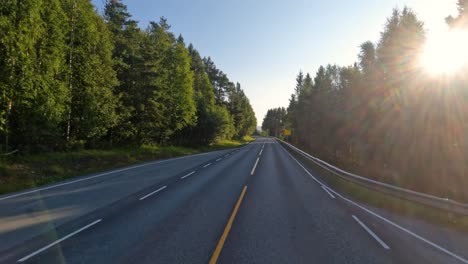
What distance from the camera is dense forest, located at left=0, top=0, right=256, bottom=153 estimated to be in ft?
64.6

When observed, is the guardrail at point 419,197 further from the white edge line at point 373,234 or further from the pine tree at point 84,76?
the pine tree at point 84,76

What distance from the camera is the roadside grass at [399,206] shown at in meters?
9.67

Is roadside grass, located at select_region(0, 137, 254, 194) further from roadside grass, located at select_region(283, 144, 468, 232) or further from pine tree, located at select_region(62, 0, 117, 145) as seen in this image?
roadside grass, located at select_region(283, 144, 468, 232)

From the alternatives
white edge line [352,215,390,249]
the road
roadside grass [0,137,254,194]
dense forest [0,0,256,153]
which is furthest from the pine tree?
white edge line [352,215,390,249]

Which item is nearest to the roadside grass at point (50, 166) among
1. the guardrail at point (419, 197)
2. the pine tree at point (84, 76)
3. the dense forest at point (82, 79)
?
the dense forest at point (82, 79)

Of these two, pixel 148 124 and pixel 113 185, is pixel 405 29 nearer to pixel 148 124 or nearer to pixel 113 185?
pixel 148 124

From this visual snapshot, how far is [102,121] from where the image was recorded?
2902 centimetres

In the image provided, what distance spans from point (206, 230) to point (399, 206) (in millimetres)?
7965

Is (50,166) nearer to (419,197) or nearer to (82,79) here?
(82,79)

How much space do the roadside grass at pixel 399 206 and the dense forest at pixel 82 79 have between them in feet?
65.8

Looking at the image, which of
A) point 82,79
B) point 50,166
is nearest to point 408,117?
point 50,166

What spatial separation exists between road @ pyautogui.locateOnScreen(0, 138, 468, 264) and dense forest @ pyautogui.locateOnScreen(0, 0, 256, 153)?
9673mm

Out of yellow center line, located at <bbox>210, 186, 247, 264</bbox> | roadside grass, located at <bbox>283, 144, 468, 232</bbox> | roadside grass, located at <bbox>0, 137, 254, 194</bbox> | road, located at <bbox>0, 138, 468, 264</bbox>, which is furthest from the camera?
roadside grass, located at <bbox>0, 137, 254, 194</bbox>

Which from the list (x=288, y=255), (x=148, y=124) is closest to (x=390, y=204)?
(x=288, y=255)
